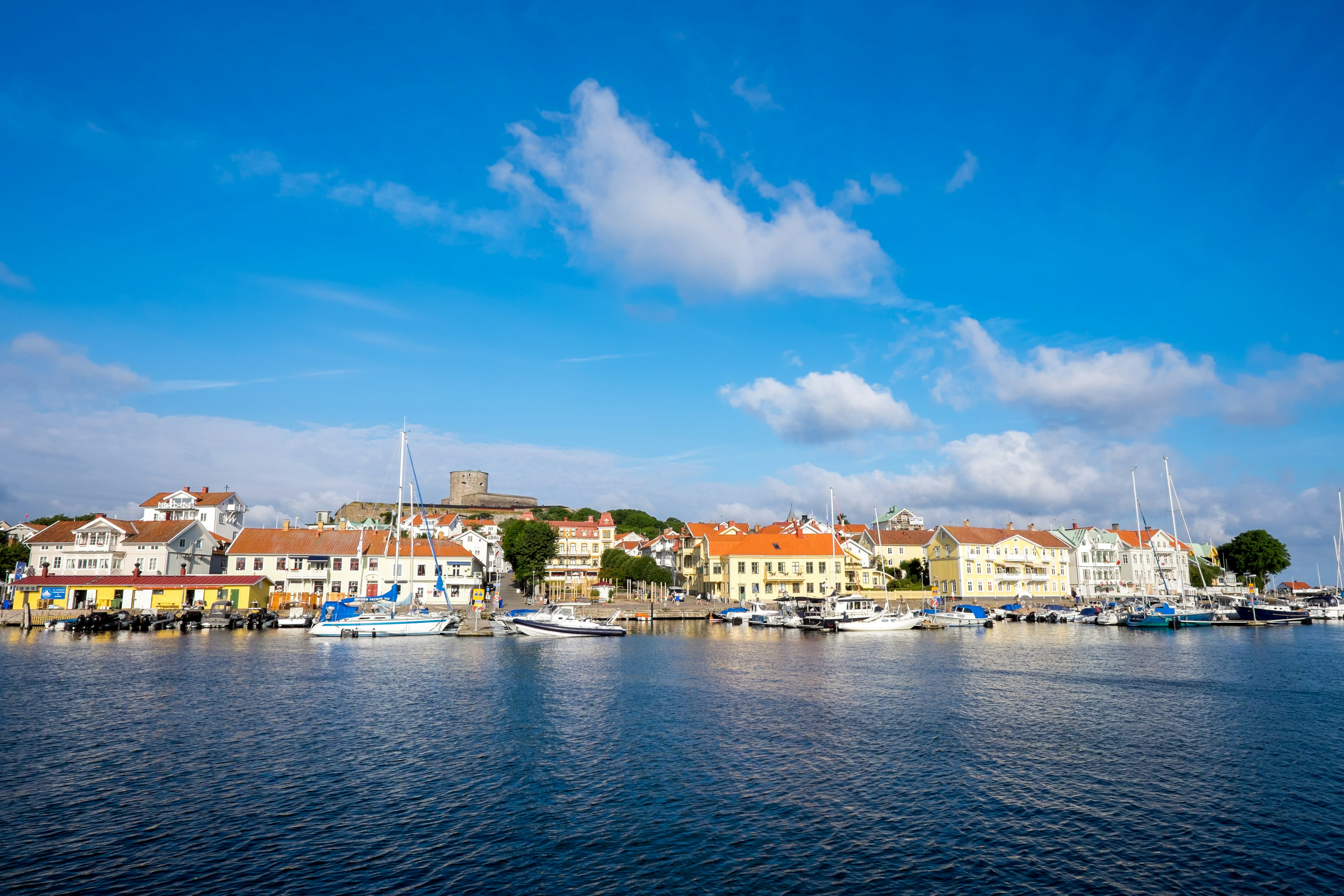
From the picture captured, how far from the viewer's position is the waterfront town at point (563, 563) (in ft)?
295

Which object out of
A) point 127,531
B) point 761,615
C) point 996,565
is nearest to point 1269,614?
point 996,565

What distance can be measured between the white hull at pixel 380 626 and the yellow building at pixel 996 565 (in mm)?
73072

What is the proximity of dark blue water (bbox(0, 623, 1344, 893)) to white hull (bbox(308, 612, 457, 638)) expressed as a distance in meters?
24.7

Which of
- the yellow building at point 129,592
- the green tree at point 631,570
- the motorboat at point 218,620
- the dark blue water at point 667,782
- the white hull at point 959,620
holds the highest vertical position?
the green tree at point 631,570

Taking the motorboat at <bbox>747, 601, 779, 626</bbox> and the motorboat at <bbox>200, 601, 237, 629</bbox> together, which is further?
the motorboat at <bbox>747, 601, 779, 626</bbox>

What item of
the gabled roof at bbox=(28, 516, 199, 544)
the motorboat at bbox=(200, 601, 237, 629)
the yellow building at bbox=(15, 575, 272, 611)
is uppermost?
the gabled roof at bbox=(28, 516, 199, 544)

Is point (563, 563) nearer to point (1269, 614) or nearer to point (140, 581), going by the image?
point (140, 581)

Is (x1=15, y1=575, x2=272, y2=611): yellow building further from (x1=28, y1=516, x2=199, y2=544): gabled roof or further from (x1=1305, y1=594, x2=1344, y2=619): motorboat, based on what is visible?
(x1=1305, y1=594, x2=1344, y2=619): motorboat

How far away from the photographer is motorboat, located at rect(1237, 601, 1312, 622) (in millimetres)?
91875

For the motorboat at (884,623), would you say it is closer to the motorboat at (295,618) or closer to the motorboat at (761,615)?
the motorboat at (761,615)

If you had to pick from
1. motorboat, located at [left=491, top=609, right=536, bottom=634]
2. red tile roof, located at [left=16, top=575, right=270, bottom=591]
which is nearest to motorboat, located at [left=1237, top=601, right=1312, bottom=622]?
motorboat, located at [left=491, top=609, right=536, bottom=634]

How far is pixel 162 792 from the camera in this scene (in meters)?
21.6

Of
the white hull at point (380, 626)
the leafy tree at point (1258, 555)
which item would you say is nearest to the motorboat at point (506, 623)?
the white hull at point (380, 626)

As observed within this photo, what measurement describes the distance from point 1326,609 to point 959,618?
53108 mm
